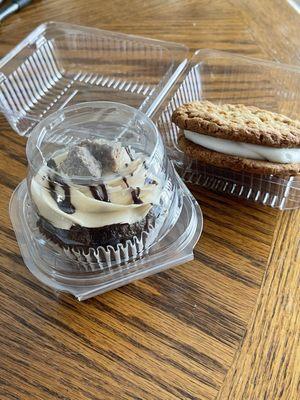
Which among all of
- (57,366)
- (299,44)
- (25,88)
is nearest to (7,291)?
(57,366)

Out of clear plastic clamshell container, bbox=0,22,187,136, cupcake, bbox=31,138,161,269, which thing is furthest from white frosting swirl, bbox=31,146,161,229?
clear plastic clamshell container, bbox=0,22,187,136

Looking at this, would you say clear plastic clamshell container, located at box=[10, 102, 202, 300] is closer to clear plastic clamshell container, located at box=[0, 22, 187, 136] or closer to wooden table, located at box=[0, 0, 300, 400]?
wooden table, located at box=[0, 0, 300, 400]

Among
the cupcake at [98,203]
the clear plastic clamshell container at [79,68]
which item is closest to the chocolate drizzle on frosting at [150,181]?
the cupcake at [98,203]

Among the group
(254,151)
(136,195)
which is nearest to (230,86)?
(254,151)

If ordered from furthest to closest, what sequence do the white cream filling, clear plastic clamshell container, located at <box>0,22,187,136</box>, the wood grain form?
clear plastic clamshell container, located at <box>0,22,187,136</box>, the white cream filling, the wood grain

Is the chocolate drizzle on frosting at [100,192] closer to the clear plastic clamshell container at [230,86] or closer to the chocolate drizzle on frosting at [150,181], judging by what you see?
the chocolate drizzle on frosting at [150,181]

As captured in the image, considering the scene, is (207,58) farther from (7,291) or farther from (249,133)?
(7,291)

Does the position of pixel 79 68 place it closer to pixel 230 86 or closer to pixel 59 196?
pixel 230 86
